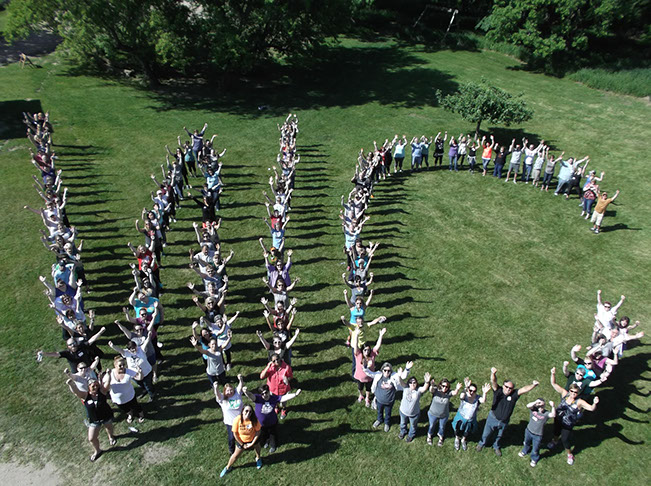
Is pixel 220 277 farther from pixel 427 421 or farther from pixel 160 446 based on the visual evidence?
pixel 427 421

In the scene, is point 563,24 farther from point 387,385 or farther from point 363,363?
point 387,385

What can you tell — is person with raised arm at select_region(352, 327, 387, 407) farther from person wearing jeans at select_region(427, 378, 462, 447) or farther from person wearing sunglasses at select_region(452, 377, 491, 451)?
person wearing sunglasses at select_region(452, 377, 491, 451)

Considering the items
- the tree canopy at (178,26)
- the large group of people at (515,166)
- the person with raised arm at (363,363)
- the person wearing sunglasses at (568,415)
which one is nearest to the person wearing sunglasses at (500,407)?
the person wearing sunglasses at (568,415)

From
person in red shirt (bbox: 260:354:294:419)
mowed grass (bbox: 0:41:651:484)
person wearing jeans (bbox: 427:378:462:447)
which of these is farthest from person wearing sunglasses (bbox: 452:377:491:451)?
person in red shirt (bbox: 260:354:294:419)

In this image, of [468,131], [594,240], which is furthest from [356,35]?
[594,240]

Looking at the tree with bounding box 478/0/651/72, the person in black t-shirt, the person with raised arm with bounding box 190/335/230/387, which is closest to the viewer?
the person in black t-shirt

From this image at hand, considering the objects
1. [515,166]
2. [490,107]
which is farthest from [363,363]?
[490,107]
